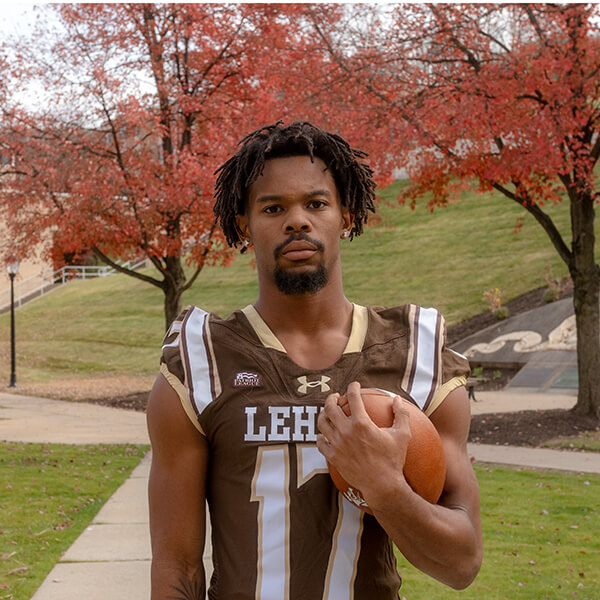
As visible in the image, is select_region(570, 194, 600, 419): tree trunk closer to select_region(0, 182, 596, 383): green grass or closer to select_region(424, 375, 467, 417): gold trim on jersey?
select_region(424, 375, 467, 417): gold trim on jersey

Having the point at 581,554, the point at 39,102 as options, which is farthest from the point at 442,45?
the point at 581,554

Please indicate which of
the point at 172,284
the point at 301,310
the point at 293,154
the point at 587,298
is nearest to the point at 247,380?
the point at 301,310

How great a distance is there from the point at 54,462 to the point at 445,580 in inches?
370

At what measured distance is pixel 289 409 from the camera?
2146mm

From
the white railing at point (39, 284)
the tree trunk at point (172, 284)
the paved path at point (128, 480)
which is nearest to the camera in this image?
the paved path at point (128, 480)

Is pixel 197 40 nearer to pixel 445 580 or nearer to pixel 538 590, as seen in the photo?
pixel 538 590

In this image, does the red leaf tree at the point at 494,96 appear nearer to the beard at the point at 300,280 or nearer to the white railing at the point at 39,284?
the beard at the point at 300,280

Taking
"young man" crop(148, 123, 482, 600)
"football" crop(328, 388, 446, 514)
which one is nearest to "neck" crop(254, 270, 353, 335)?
"young man" crop(148, 123, 482, 600)

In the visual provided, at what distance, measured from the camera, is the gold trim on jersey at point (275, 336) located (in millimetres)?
2281

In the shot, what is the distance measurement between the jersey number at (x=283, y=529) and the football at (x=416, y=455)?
0.38 ft

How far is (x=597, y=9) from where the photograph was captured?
11.2 m

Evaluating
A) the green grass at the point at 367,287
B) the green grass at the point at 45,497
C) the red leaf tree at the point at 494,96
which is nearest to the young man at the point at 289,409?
the green grass at the point at 45,497

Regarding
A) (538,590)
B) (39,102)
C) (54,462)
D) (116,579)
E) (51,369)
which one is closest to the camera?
(538,590)

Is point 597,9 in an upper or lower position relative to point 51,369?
upper
